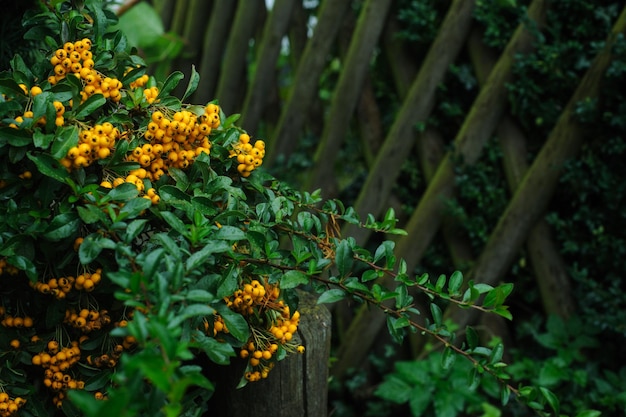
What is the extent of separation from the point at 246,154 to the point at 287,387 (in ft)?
1.61

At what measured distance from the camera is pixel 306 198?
143 centimetres

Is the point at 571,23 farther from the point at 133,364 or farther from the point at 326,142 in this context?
the point at 133,364

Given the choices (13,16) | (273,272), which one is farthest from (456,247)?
(13,16)

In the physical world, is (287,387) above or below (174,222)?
below

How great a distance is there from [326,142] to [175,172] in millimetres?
1680

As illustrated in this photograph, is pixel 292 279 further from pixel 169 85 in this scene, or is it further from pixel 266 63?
pixel 266 63

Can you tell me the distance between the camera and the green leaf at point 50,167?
1.10 metres

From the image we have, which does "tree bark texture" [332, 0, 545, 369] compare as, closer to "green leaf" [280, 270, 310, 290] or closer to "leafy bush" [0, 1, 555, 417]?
"leafy bush" [0, 1, 555, 417]

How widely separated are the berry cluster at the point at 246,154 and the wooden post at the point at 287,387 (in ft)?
1.21

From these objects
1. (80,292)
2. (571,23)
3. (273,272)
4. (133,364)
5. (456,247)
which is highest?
(571,23)

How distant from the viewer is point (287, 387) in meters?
1.47

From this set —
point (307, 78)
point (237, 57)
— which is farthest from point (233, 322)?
point (237, 57)

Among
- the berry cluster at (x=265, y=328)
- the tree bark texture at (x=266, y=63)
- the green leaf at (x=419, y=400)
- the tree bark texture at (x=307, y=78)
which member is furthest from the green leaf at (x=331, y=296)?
the tree bark texture at (x=266, y=63)

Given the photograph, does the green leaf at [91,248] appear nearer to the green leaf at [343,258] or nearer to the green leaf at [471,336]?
the green leaf at [343,258]
